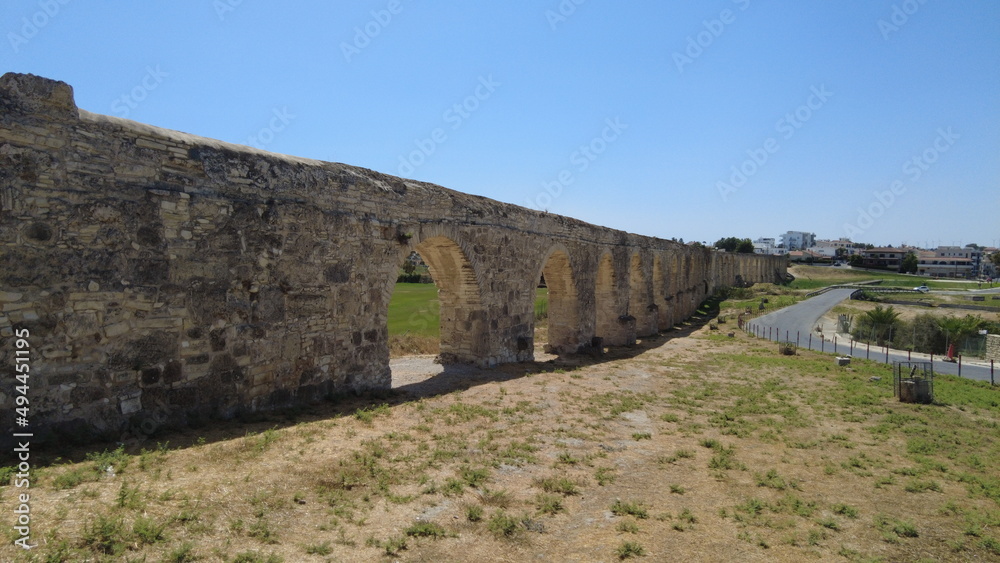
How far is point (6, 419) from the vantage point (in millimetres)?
5117

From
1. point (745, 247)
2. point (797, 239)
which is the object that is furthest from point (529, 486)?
point (797, 239)

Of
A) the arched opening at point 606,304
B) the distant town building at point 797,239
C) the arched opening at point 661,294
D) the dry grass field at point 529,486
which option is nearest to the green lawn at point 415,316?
the arched opening at point 606,304

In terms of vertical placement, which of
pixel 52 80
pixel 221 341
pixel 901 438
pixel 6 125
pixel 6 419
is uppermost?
pixel 52 80

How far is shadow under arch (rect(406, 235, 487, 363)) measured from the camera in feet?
38.0

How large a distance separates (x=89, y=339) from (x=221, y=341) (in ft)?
4.60

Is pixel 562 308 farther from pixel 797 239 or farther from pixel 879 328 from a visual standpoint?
pixel 797 239

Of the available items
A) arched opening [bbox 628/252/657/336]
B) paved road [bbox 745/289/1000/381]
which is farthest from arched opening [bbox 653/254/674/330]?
paved road [bbox 745/289/1000/381]

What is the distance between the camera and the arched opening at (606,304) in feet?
61.5

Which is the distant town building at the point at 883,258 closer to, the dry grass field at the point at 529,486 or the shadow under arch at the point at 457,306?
the dry grass field at the point at 529,486

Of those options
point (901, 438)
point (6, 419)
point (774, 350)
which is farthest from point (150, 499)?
point (774, 350)

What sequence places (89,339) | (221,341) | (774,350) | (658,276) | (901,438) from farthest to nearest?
(658,276) → (774,350) → (901,438) → (221,341) → (89,339)

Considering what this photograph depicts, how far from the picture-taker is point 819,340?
22.8m

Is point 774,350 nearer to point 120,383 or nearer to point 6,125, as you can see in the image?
point 120,383

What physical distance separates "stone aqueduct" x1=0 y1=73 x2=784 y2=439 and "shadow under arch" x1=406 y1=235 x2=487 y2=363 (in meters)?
0.62
